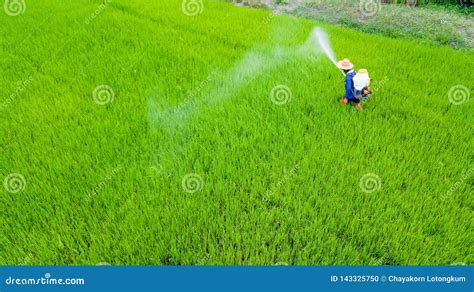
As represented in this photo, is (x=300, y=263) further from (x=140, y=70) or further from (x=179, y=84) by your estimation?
(x=140, y=70)

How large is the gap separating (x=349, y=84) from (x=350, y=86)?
1.0 inches

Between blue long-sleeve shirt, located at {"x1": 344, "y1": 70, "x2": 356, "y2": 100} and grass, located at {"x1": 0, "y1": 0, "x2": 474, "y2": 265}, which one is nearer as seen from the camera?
grass, located at {"x1": 0, "y1": 0, "x2": 474, "y2": 265}

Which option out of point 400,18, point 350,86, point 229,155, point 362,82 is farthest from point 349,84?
point 400,18

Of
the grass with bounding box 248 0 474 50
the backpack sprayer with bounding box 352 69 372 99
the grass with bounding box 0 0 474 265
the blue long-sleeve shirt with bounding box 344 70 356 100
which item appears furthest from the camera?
the grass with bounding box 248 0 474 50

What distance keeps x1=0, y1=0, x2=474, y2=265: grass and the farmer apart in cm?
10

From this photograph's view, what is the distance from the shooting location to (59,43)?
5.48 meters

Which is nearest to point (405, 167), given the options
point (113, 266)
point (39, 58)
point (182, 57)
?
point (113, 266)

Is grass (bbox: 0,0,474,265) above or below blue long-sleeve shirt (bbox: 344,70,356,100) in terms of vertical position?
below

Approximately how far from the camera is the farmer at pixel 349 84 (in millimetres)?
3692

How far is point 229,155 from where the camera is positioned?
10.8 ft

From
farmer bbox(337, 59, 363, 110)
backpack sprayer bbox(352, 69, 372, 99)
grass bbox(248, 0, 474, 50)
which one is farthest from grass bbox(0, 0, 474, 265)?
grass bbox(248, 0, 474, 50)

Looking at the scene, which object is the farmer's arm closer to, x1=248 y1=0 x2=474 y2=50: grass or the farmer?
the farmer

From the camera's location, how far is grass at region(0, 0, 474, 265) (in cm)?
254

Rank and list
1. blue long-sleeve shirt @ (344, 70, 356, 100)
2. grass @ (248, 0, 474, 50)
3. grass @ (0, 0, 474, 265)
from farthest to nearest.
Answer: grass @ (248, 0, 474, 50)
blue long-sleeve shirt @ (344, 70, 356, 100)
grass @ (0, 0, 474, 265)
